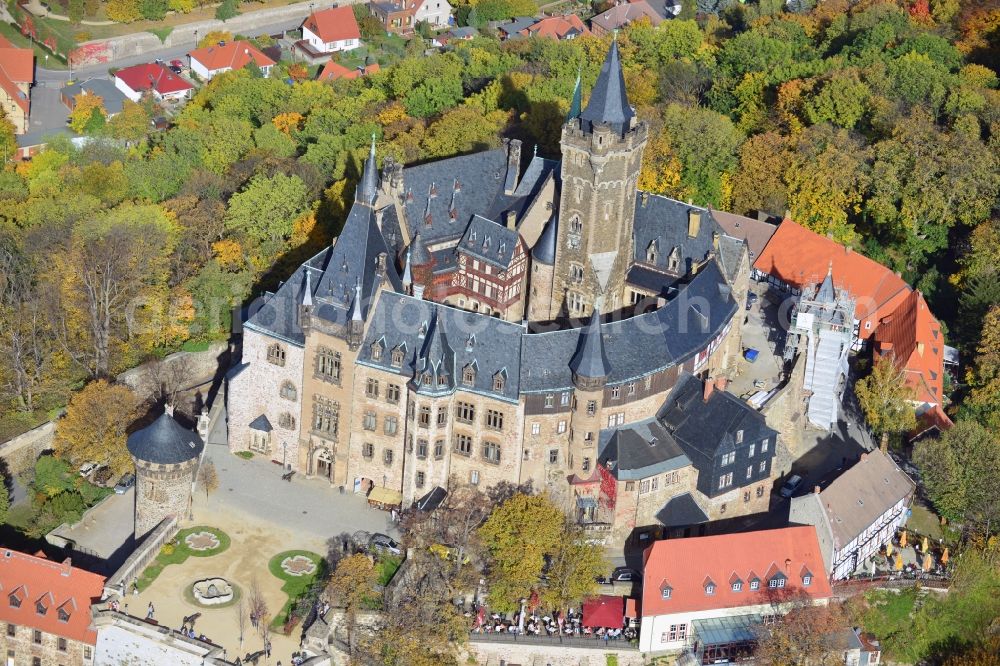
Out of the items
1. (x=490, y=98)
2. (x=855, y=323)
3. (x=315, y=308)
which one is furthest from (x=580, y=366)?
(x=490, y=98)

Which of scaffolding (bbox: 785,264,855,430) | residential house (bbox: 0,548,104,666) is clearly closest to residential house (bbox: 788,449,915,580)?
scaffolding (bbox: 785,264,855,430)

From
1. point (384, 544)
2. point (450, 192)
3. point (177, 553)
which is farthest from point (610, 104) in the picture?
point (177, 553)

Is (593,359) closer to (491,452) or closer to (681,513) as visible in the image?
(491,452)

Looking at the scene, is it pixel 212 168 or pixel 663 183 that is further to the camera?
pixel 212 168

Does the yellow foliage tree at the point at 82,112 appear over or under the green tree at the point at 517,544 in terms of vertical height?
over

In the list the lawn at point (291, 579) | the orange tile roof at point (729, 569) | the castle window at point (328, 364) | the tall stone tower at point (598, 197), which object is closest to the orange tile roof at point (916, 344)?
the tall stone tower at point (598, 197)

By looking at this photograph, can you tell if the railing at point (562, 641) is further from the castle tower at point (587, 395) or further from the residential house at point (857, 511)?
the residential house at point (857, 511)

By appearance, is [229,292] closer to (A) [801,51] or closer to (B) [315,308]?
(B) [315,308]
